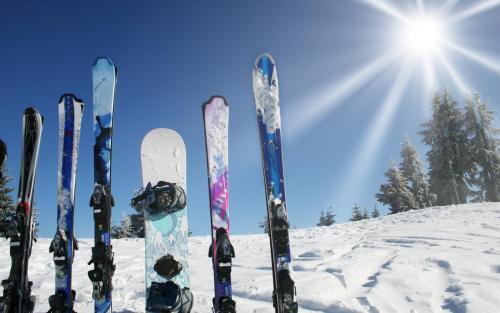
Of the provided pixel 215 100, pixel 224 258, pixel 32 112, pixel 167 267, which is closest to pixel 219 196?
pixel 224 258

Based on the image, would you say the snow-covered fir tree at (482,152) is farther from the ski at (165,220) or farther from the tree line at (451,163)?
the ski at (165,220)

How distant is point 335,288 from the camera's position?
184 inches

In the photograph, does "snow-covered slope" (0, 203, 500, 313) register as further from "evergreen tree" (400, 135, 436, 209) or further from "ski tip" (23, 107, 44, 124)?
"evergreen tree" (400, 135, 436, 209)

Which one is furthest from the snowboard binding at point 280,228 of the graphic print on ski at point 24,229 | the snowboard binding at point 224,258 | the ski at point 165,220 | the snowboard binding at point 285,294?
the graphic print on ski at point 24,229

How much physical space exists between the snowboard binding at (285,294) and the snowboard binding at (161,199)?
5.22ft

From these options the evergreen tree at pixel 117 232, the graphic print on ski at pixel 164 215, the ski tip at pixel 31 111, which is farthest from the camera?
the evergreen tree at pixel 117 232

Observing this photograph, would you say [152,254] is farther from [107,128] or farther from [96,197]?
[107,128]

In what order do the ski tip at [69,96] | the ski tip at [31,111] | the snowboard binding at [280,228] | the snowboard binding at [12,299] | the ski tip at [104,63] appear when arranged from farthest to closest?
1. the ski tip at [104,63]
2. the ski tip at [69,96]
3. the ski tip at [31,111]
4. the snowboard binding at [280,228]
5. the snowboard binding at [12,299]

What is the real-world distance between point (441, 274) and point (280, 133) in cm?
294

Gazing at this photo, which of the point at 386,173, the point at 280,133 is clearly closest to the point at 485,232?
the point at 280,133

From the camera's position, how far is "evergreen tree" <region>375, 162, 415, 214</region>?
1047 inches

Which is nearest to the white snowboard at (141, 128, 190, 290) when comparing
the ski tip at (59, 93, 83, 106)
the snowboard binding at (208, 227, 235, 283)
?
the snowboard binding at (208, 227, 235, 283)

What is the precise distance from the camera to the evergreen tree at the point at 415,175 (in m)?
27.3

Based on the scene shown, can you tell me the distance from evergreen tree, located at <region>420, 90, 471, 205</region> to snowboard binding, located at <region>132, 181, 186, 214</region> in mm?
24776
